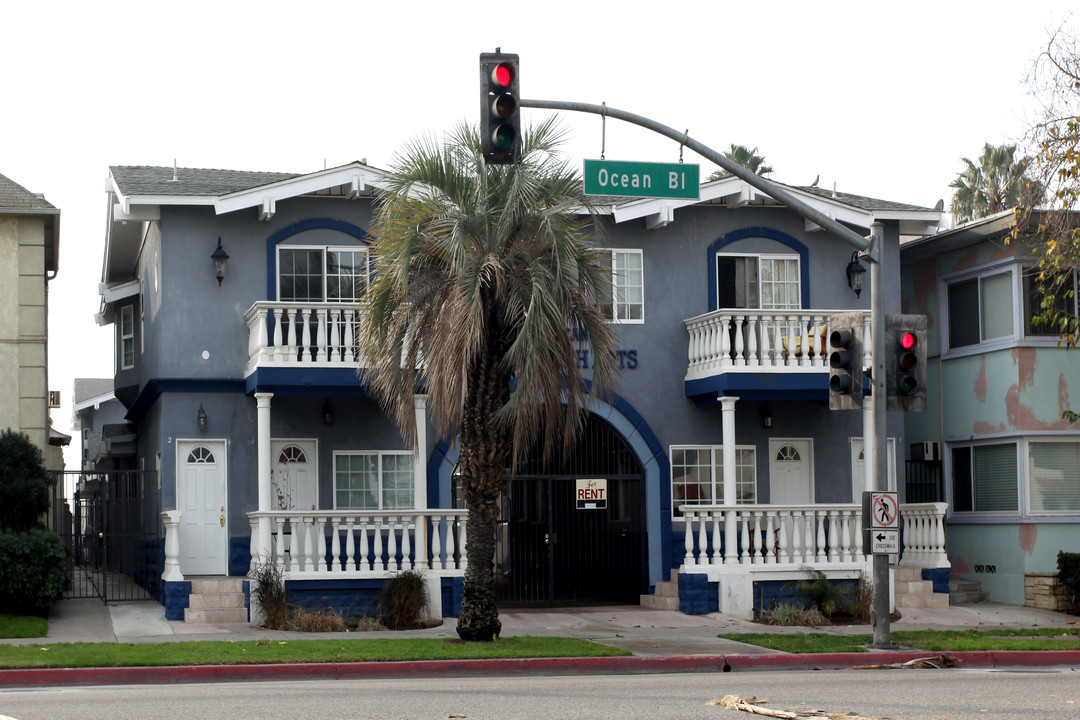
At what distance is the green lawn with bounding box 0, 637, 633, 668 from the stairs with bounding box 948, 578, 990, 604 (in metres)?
8.74

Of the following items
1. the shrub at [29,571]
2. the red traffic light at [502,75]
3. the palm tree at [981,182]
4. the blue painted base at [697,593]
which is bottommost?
the blue painted base at [697,593]

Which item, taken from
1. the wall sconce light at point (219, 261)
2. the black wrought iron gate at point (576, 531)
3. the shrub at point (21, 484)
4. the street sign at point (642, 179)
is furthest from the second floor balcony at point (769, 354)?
the shrub at point (21, 484)

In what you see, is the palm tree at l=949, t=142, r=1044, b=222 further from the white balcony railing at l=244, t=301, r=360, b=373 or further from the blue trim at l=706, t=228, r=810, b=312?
the white balcony railing at l=244, t=301, r=360, b=373

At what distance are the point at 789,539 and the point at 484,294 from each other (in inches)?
328

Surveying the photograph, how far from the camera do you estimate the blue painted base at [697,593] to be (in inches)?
775

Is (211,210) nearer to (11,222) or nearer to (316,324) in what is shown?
(316,324)

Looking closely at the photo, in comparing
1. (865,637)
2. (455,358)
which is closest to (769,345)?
(865,637)

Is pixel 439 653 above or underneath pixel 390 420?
underneath

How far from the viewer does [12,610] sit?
18125 millimetres

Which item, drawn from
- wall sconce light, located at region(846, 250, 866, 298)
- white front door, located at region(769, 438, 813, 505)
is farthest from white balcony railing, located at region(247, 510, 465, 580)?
wall sconce light, located at region(846, 250, 866, 298)

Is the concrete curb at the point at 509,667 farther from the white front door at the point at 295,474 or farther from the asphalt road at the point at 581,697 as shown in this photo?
the white front door at the point at 295,474

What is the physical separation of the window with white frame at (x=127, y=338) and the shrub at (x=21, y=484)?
5978 millimetres

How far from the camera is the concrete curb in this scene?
1291cm

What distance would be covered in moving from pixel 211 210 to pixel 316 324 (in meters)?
2.44
